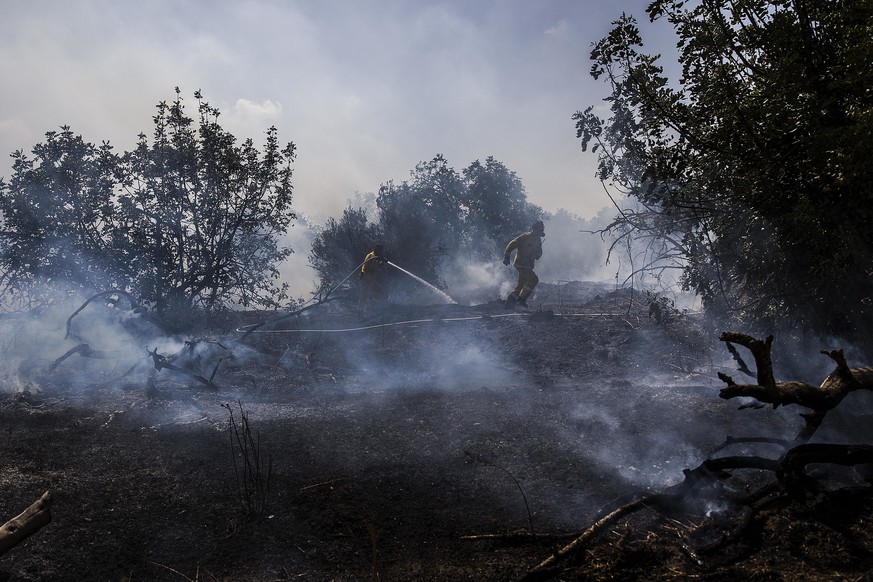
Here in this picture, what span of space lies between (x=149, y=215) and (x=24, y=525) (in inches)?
318

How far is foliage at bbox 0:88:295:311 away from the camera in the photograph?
9.35m

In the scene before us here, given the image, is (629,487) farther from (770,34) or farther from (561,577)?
(770,34)

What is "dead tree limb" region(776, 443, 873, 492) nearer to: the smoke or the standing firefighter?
the smoke

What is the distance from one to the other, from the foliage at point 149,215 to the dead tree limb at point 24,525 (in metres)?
7.70

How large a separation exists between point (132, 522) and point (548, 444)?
347 cm

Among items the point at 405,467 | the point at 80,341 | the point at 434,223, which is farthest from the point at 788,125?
the point at 434,223

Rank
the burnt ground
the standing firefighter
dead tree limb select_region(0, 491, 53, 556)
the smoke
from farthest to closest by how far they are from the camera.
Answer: the standing firefighter, the smoke, the burnt ground, dead tree limb select_region(0, 491, 53, 556)

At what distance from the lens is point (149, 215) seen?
9.77m

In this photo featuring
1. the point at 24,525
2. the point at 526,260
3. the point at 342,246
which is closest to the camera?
the point at 24,525

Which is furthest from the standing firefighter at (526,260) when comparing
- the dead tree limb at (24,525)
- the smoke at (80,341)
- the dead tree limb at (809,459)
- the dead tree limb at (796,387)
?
the dead tree limb at (24,525)

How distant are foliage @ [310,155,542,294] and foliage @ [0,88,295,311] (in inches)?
222

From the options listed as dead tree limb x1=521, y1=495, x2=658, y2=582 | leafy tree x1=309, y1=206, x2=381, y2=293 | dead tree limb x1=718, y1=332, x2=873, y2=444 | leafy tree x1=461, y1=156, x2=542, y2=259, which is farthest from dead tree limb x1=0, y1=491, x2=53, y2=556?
leafy tree x1=461, y1=156, x2=542, y2=259

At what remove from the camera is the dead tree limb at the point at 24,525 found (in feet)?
8.86

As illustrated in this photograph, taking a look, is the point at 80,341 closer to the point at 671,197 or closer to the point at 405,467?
the point at 405,467
